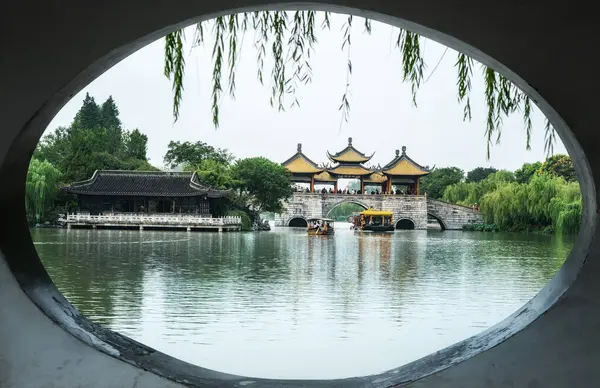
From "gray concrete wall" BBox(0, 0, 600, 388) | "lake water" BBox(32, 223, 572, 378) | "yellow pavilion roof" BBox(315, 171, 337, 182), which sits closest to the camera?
"gray concrete wall" BBox(0, 0, 600, 388)

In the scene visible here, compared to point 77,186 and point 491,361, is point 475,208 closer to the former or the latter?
point 77,186

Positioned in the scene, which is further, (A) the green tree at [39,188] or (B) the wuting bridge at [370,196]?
(B) the wuting bridge at [370,196]

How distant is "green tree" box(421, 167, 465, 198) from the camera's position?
1682 inches

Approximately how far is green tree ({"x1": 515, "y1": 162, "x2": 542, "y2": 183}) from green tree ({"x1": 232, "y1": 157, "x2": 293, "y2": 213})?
51.8ft

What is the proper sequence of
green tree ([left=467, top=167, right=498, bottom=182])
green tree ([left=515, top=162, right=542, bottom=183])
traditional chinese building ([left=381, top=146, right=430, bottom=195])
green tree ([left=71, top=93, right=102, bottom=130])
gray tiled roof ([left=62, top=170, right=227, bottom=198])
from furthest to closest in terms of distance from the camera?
1. green tree ([left=467, top=167, right=498, bottom=182])
2. green tree ([left=71, top=93, right=102, bottom=130])
3. green tree ([left=515, top=162, right=542, bottom=183])
4. traditional chinese building ([left=381, top=146, right=430, bottom=195])
5. gray tiled roof ([left=62, top=170, right=227, bottom=198])

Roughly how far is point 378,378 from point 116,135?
3743cm

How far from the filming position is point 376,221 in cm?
3438

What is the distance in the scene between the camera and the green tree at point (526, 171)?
37062 millimetres

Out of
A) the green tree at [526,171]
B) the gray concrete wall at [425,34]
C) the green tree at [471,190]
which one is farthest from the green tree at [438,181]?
the gray concrete wall at [425,34]

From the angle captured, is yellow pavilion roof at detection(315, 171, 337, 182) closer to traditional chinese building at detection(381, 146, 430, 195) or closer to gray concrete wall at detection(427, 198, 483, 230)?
traditional chinese building at detection(381, 146, 430, 195)

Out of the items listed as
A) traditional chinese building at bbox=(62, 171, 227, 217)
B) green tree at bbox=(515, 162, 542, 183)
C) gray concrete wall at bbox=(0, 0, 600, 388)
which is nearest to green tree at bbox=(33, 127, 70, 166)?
traditional chinese building at bbox=(62, 171, 227, 217)

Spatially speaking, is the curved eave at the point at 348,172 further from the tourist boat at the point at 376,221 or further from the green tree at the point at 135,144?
the green tree at the point at 135,144

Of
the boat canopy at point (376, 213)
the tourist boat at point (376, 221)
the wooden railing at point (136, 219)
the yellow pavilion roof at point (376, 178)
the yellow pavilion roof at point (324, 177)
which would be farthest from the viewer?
the yellow pavilion roof at point (324, 177)

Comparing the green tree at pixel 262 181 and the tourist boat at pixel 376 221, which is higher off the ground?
the green tree at pixel 262 181
